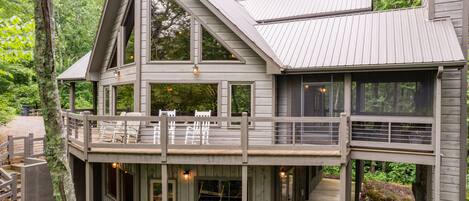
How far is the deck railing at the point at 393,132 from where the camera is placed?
25.0 feet

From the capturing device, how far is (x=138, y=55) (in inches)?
362

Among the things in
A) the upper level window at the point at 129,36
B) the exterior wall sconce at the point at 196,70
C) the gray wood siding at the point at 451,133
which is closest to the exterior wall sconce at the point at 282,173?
the exterior wall sconce at the point at 196,70

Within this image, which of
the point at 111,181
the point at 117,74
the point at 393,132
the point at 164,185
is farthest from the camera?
the point at 111,181

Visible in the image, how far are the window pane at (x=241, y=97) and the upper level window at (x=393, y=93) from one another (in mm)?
2779

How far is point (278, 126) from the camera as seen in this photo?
9.06 m

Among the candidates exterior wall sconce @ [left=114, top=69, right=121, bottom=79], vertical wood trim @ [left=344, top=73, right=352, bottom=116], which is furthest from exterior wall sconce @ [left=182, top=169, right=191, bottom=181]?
vertical wood trim @ [left=344, top=73, right=352, bottom=116]

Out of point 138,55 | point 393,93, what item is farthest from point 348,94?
point 138,55

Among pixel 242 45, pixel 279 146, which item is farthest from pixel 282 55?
pixel 279 146

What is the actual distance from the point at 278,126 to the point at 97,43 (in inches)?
264

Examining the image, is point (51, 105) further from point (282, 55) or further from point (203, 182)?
point (282, 55)

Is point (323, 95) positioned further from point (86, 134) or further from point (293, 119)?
point (86, 134)

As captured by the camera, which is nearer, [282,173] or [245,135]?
[245,135]

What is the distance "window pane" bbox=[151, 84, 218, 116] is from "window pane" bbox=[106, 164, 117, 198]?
3.23 m

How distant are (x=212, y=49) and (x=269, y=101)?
2158mm
